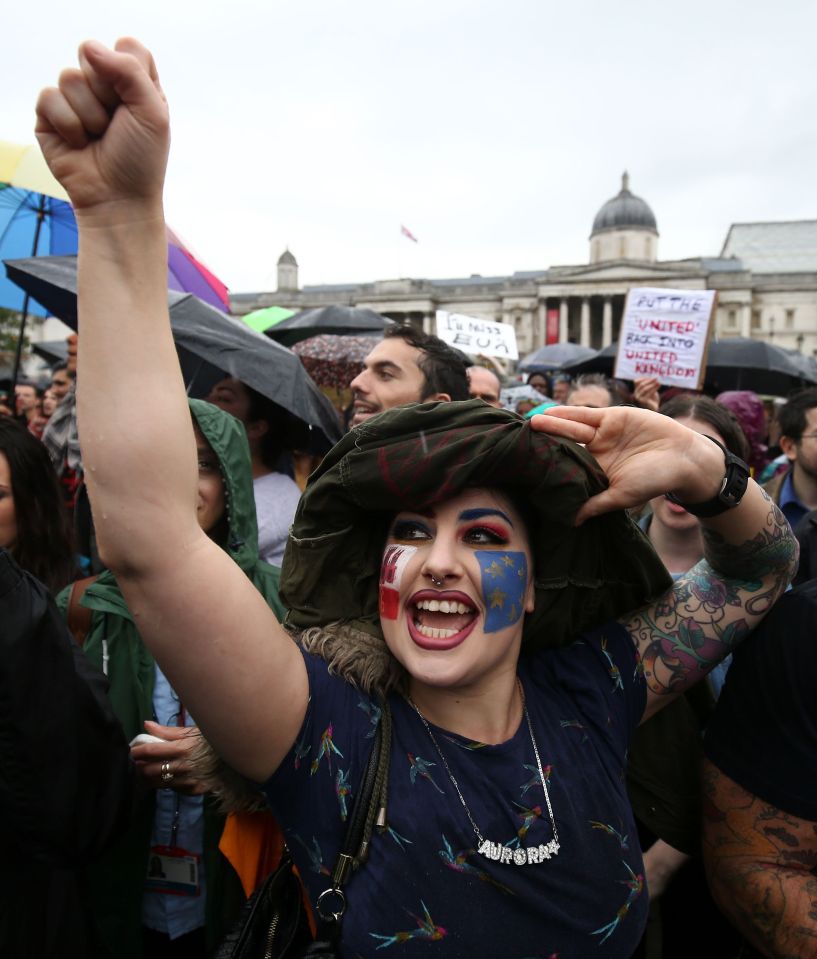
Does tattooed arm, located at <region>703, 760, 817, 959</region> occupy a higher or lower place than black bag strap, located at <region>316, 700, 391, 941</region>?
lower

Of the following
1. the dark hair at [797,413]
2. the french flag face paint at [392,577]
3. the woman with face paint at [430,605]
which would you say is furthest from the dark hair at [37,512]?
the dark hair at [797,413]

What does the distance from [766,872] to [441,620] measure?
0.98 m

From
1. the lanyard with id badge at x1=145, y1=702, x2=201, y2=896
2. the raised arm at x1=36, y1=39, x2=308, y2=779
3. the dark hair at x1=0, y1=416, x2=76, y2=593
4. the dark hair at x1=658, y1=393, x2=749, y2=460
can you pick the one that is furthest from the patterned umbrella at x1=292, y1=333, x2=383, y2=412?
the raised arm at x1=36, y1=39, x2=308, y2=779

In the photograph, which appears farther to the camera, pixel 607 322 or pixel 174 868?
pixel 607 322

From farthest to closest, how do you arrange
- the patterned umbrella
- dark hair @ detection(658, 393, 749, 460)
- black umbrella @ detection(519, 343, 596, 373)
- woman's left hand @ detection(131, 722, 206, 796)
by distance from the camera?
1. black umbrella @ detection(519, 343, 596, 373)
2. the patterned umbrella
3. dark hair @ detection(658, 393, 749, 460)
4. woman's left hand @ detection(131, 722, 206, 796)

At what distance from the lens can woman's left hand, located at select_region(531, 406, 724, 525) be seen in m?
1.58

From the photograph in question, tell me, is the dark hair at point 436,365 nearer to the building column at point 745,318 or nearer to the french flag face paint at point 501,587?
the french flag face paint at point 501,587

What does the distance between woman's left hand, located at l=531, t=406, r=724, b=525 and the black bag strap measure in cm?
70

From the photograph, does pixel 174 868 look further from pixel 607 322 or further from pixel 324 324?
pixel 607 322

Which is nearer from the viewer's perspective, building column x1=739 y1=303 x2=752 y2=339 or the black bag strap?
the black bag strap

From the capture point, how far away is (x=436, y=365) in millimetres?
3457

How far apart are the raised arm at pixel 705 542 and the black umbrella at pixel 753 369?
7494 millimetres

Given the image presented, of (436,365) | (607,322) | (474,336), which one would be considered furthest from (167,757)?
(607,322)

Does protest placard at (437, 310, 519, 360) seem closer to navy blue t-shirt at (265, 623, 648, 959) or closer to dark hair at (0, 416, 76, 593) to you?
dark hair at (0, 416, 76, 593)
